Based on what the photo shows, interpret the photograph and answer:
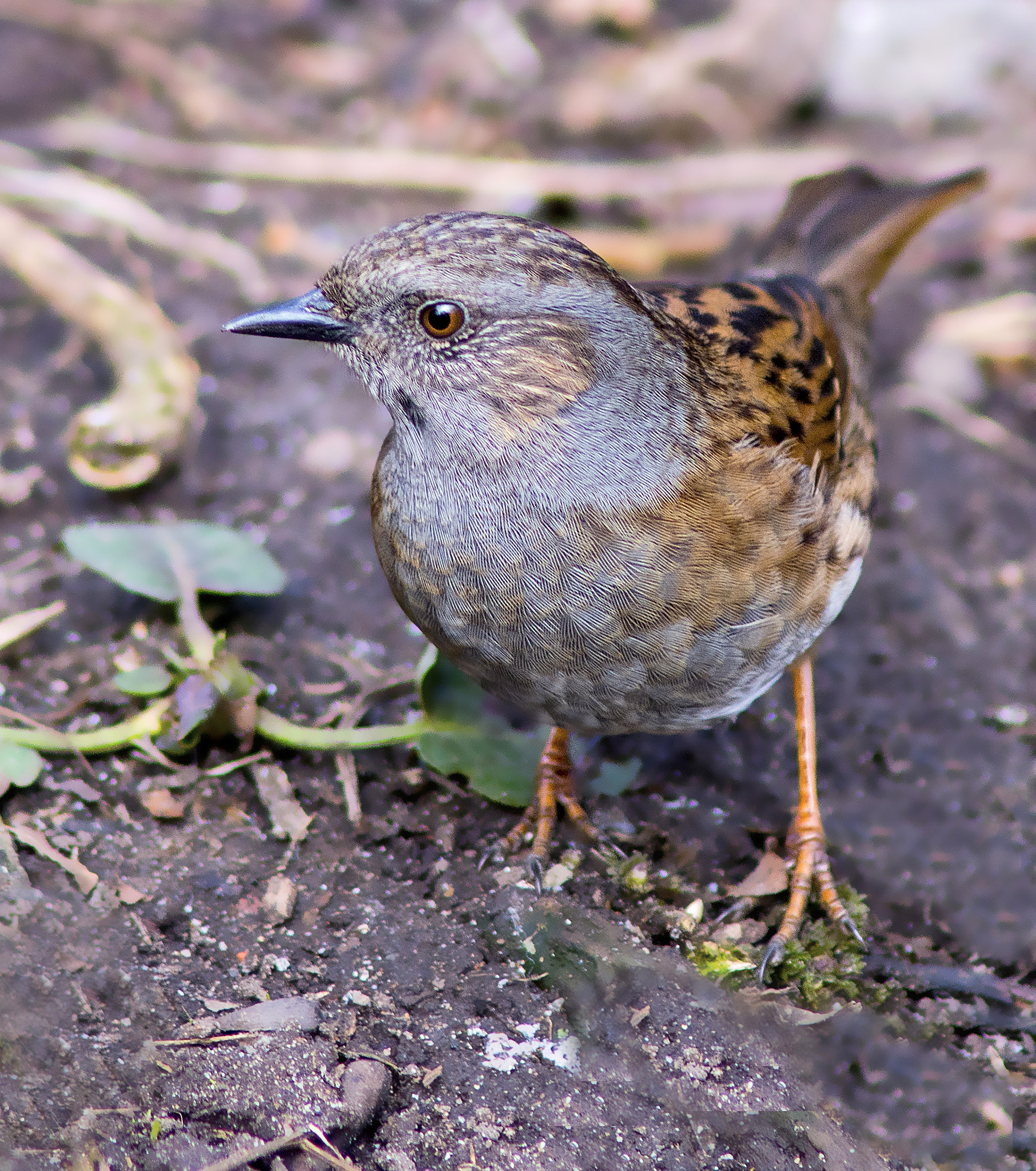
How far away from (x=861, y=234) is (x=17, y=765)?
11.2 feet

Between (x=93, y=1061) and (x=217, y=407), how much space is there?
10.1 ft

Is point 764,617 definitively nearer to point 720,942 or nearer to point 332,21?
point 720,942

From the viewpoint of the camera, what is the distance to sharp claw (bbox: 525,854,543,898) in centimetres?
329

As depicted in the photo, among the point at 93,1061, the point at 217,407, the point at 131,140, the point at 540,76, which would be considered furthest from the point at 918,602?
the point at 131,140

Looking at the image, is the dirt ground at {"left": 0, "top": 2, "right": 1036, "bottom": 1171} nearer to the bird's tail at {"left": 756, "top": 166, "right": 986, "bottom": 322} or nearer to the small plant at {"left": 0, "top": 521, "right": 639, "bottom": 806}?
the small plant at {"left": 0, "top": 521, "right": 639, "bottom": 806}

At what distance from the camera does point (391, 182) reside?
621 centimetres

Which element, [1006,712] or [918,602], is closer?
[1006,712]

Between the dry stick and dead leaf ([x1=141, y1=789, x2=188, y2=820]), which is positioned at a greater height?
the dry stick

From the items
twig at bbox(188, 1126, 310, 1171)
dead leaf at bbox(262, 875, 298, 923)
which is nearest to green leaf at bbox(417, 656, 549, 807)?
dead leaf at bbox(262, 875, 298, 923)

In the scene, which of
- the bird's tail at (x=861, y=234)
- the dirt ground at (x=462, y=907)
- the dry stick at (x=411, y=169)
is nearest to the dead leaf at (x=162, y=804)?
the dirt ground at (x=462, y=907)

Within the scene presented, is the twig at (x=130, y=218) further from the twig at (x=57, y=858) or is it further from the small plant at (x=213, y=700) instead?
the twig at (x=57, y=858)

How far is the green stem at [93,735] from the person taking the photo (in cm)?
331

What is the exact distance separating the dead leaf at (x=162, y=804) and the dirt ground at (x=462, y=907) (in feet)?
0.07

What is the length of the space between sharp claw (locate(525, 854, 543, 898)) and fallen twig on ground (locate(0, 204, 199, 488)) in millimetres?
2170
